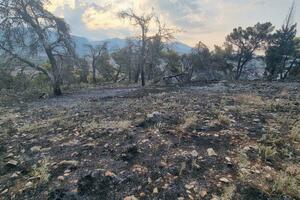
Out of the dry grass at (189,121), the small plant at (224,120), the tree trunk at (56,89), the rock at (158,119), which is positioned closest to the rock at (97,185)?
the rock at (158,119)

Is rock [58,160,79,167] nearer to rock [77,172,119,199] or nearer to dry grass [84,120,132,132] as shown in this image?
rock [77,172,119,199]

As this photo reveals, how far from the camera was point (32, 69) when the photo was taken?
58.8 ft

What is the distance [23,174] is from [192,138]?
3835 millimetres

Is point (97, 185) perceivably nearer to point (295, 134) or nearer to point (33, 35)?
point (295, 134)

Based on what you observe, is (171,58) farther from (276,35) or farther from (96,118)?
(96,118)

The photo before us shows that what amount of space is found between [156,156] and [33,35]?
14402 mm

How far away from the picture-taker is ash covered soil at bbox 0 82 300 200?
4.50 meters

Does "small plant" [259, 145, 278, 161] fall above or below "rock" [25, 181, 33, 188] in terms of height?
above

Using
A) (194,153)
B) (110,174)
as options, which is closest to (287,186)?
(194,153)

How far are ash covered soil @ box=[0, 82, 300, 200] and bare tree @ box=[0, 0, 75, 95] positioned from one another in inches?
357

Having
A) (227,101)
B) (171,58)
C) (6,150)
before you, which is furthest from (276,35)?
(6,150)

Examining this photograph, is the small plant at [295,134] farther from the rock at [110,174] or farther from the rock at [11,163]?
the rock at [11,163]

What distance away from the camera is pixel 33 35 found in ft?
55.0

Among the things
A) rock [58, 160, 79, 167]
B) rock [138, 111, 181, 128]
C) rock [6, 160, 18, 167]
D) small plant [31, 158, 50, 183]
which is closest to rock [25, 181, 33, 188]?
small plant [31, 158, 50, 183]
